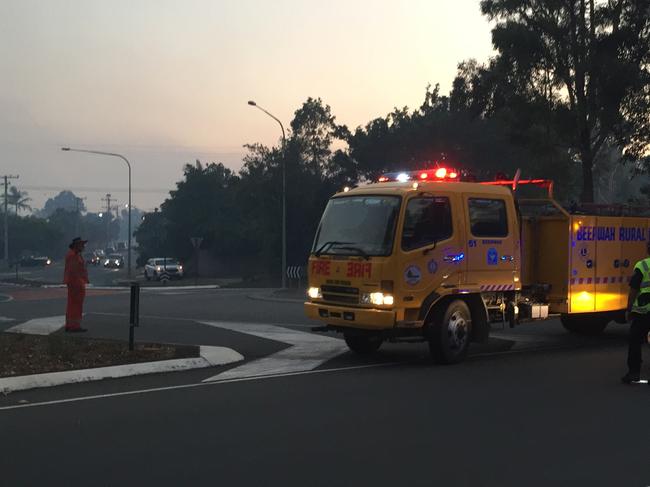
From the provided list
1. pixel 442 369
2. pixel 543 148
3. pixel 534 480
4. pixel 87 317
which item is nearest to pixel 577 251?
pixel 442 369

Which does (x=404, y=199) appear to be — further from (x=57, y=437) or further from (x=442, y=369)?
(x=57, y=437)

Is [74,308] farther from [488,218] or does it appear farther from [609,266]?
[609,266]

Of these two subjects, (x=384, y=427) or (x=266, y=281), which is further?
(x=266, y=281)

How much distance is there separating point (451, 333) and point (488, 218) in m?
1.82

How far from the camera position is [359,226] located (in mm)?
10609

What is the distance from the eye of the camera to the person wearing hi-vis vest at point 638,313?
29.6 feet

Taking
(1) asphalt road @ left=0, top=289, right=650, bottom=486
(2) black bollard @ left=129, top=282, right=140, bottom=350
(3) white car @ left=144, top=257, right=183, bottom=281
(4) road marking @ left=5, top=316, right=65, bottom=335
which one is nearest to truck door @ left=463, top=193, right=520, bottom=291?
(1) asphalt road @ left=0, top=289, right=650, bottom=486

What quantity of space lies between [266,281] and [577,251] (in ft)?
120

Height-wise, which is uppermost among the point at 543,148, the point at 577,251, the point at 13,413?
the point at 543,148

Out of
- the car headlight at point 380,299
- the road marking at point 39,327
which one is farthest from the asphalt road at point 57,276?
the car headlight at point 380,299

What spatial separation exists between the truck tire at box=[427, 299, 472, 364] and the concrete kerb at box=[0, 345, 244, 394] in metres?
2.99

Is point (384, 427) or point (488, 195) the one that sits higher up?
point (488, 195)

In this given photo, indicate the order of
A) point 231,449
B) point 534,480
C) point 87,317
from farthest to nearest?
point 87,317 → point 231,449 → point 534,480

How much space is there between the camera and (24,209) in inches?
6639
